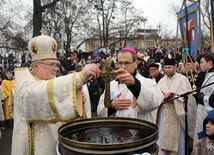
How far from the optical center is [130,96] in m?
3.16

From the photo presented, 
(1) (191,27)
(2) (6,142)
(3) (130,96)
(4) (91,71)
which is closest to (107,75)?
(4) (91,71)

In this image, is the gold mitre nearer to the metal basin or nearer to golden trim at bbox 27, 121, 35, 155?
golden trim at bbox 27, 121, 35, 155

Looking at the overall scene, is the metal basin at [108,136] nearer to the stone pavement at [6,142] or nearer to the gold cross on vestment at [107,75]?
the gold cross on vestment at [107,75]

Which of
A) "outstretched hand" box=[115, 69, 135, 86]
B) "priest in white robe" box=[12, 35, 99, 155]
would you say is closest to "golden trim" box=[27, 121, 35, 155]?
"priest in white robe" box=[12, 35, 99, 155]

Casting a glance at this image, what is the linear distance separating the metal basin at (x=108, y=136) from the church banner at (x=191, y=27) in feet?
17.7

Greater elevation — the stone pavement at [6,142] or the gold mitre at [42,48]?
the gold mitre at [42,48]

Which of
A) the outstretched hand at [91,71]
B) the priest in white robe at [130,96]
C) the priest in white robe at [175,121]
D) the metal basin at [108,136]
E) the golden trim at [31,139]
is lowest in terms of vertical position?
the priest in white robe at [175,121]

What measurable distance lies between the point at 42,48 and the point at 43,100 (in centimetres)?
65

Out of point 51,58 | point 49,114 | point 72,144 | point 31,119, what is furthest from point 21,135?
point 72,144

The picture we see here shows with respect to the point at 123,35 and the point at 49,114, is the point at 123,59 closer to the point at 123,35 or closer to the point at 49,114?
the point at 49,114

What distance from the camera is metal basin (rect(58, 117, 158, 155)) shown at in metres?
1.50

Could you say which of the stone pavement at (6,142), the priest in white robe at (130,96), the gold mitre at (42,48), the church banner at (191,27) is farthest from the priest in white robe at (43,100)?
the church banner at (191,27)

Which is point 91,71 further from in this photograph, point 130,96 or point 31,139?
point 130,96

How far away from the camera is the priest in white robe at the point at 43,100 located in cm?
198
